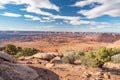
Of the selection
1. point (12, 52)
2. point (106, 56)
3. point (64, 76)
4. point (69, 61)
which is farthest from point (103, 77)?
point (12, 52)

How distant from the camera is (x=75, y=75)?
14.8 m

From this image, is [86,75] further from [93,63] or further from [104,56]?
[104,56]

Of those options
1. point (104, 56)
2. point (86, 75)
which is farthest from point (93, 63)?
point (86, 75)

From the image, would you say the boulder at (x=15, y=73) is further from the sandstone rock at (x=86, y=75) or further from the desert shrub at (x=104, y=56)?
the desert shrub at (x=104, y=56)

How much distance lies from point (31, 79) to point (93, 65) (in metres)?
7.93

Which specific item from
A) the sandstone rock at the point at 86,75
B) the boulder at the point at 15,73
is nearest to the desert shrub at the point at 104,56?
the sandstone rock at the point at 86,75

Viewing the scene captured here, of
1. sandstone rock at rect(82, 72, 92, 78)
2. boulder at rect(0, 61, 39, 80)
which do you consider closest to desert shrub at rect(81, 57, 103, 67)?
sandstone rock at rect(82, 72, 92, 78)

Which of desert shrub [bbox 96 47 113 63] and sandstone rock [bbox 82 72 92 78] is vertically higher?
desert shrub [bbox 96 47 113 63]

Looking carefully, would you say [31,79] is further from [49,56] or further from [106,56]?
[49,56]

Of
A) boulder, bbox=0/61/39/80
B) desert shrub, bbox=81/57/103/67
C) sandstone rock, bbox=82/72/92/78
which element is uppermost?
boulder, bbox=0/61/39/80

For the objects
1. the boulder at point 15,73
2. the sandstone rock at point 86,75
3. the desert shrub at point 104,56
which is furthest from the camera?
the desert shrub at point 104,56

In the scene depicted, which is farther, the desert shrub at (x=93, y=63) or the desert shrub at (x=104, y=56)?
the desert shrub at (x=104, y=56)

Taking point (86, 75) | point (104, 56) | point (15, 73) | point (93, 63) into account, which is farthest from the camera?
point (104, 56)

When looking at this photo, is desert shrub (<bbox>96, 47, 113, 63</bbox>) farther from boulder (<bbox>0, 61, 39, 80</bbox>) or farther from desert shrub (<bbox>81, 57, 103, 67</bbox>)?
boulder (<bbox>0, 61, 39, 80</bbox>)
